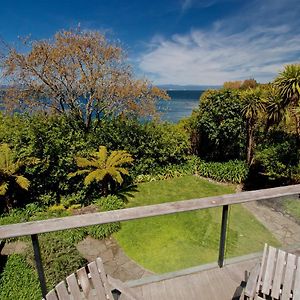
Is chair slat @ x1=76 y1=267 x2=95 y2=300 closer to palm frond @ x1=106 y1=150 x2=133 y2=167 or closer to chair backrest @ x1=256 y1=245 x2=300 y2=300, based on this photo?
chair backrest @ x1=256 y1=245 x2=300 y2=300

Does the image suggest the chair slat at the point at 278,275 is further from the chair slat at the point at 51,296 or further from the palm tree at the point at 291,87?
the palm tree at the point at 291,87

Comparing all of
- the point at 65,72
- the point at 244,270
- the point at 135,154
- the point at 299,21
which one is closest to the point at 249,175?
the point at 135,154

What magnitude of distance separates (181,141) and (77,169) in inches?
183

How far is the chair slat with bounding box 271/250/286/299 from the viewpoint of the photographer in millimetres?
1979

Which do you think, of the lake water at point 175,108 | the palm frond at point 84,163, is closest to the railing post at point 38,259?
the palm frond at point 84,163

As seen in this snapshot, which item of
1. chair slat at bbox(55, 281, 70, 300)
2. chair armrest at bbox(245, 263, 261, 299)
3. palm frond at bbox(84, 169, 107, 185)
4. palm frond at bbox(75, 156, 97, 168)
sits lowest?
palm frond at bbox(84, 169, 107, 185)

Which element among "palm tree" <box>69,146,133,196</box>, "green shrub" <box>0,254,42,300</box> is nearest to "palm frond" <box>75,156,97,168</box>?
"palm tree" <box>69,146,133,196</box>

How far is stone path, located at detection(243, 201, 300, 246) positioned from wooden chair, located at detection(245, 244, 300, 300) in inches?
26.0

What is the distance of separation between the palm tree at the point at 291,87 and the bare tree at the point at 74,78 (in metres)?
6.12

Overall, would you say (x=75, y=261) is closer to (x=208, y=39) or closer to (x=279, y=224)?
(x=279, y=224)

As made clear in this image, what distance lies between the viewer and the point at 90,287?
1.89m

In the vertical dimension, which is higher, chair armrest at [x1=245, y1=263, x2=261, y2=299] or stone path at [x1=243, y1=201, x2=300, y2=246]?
chair armrest at [x1=245, y1=263, x2=261, y2=299]

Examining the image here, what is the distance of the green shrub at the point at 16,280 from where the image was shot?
4121mm

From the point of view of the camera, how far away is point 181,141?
37.4 feet
